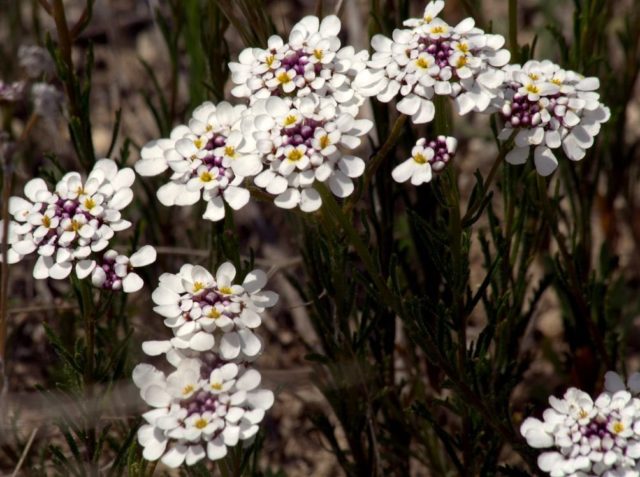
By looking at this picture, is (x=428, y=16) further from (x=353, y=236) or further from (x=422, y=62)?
(x=353, y=236)

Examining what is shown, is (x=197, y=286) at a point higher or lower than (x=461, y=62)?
lower

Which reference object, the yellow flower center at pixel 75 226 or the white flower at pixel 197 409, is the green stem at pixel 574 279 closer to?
the white flower at pixel 197 409

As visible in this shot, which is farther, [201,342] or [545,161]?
[545,161]

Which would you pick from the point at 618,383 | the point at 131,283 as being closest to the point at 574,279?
the point at 618,383

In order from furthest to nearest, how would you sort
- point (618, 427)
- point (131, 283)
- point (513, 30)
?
Answer: 1. point (513, 30)
2. point (131, 283)
3. point (618, 427)

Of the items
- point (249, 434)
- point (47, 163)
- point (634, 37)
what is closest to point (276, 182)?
point (249, 434)

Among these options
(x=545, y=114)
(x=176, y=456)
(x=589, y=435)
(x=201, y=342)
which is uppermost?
(x=545, y=114)
